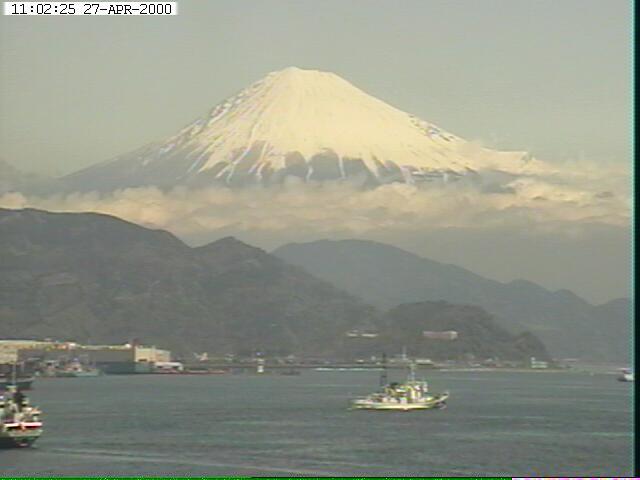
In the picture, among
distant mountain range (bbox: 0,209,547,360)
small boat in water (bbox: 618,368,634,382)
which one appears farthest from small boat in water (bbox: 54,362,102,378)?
small boat in water (bbox: 618,368,634,382)

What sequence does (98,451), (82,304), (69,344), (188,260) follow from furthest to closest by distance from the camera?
(69,344), (82,304), (188,260), (98,451)

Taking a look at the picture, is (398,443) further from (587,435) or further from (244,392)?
(244,392)

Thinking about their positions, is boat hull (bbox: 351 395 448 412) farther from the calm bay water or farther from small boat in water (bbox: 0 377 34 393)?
small boat in water (bbox: 0 377 34 393)

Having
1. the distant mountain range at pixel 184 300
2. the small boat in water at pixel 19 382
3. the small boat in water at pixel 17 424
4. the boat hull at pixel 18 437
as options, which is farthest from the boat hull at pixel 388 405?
the boat hull at pixel 18 437

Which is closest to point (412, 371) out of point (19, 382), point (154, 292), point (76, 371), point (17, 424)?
point (154, 292)

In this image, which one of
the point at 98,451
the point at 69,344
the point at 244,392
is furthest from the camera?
the point at 244,392

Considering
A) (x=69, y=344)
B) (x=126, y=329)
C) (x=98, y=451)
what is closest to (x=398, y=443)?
(x=98, y=451)

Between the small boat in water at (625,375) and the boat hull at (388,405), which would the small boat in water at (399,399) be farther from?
the small boat in water at (625,375)

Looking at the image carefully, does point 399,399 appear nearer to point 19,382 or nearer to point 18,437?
point 19,382
